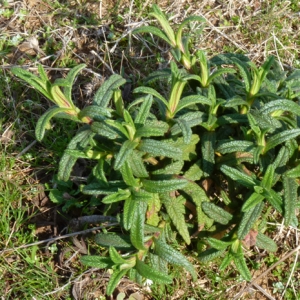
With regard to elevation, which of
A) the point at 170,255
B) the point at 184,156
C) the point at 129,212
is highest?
the point at 184,156

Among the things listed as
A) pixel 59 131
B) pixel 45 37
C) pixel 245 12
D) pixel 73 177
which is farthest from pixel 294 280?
pixel 45 37

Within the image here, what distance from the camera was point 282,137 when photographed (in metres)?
2.28

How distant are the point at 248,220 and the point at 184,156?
0.45 metres

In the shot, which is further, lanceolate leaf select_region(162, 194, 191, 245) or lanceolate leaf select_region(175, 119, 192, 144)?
lanceolate leaf select_region(162, 194, 191, 245)

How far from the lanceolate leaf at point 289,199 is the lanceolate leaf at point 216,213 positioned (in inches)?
13.0

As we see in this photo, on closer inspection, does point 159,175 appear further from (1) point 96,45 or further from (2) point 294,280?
(1) point 96,45

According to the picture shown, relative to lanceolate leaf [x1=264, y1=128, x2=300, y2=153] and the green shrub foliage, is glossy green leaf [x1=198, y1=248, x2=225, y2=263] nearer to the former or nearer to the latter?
the green shrub foliage

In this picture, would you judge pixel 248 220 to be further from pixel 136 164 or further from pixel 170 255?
pixel 136 164

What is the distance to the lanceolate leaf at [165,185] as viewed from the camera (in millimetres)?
2256

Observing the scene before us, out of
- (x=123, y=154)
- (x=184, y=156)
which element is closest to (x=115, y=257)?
(x=123, y=154)

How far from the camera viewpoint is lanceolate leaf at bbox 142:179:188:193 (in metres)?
2.26

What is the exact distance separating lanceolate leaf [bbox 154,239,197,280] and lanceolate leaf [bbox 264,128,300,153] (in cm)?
66

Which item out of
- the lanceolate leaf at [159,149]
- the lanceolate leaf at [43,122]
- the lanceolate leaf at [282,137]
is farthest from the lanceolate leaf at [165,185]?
the lanceolate leaf at [43,122]

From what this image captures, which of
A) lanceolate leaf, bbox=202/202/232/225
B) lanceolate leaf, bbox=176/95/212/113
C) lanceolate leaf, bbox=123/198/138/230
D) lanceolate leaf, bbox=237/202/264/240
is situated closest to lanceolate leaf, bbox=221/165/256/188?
lanceolate leaf, bbox=237/202/264/240
